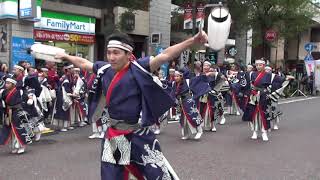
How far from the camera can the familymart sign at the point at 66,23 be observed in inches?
712

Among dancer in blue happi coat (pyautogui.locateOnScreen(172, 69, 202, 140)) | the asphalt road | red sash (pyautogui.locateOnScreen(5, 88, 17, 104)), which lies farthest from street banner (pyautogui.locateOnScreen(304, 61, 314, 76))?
red sash (pyautogui.locateOnScreen(5, 88, 17, 104))

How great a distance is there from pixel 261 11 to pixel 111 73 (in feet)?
77.1

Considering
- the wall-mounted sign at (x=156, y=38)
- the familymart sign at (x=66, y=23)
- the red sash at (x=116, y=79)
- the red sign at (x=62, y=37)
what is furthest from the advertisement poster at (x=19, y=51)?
the red sash at (x=116, y=79)

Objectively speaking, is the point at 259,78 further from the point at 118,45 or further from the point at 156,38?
Answer: the point at 156,38

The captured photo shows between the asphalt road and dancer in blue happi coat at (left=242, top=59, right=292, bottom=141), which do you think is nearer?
the asphalt road

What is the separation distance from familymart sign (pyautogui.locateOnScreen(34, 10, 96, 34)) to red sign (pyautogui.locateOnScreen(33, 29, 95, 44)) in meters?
0.15

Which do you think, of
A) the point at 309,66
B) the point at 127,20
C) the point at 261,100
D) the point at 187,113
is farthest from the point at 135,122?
the point at 309,66

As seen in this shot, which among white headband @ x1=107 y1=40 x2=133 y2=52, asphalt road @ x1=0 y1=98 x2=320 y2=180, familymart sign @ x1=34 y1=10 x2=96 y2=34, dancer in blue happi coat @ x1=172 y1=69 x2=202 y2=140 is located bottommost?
asphalt road @ x1=0 y1=98 x2=320 y2=180

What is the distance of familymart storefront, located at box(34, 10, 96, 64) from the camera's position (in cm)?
1806

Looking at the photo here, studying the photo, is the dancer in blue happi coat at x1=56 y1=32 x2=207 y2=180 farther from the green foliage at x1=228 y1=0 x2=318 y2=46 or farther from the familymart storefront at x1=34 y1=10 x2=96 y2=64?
the green foliage at x1=228 y1=0 x2=318 y2=46

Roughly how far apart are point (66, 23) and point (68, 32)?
360mm

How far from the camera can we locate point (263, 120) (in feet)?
35.2

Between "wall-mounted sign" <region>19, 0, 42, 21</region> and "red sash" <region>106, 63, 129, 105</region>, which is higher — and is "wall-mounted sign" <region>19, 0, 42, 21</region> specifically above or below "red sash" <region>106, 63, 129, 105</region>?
above

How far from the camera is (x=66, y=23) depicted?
19.0m
